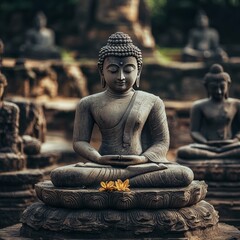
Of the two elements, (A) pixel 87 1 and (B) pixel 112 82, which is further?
(A) pixel 87 1

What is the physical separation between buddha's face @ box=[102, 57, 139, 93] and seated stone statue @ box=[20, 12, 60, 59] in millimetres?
23713

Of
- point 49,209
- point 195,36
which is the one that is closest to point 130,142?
point 49,209

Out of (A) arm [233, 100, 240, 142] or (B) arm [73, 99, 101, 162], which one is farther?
(A) arm [233, 100, 240, 142]

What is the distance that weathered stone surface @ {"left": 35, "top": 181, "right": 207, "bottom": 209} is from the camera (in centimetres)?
1461

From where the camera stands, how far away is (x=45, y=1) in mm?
46438

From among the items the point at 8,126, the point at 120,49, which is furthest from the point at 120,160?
the point at 8,126

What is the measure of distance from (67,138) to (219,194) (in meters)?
10.0

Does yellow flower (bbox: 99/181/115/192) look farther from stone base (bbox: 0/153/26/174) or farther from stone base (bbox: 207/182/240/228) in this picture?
stone base (bbox: 0/153/26/174)

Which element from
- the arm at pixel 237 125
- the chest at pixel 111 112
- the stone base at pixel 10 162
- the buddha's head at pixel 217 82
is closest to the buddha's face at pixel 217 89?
the buddha's head at pixel 217 82

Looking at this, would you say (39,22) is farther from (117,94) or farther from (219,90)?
(117,94)

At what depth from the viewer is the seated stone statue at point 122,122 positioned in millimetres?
15172

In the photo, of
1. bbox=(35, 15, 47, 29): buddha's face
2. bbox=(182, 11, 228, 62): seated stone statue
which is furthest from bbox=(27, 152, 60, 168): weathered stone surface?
bbox=(35, 15, 47, 29): buddha's face

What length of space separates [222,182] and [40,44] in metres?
22.2

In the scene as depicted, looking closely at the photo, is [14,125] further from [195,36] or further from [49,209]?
[195,36]
